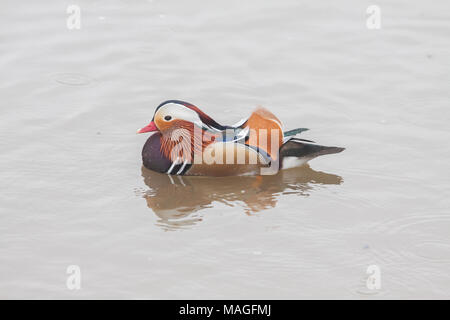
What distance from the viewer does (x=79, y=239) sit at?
7.53 metres

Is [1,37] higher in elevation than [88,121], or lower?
higher

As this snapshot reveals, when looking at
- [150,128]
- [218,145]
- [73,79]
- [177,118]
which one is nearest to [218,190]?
[218,145]

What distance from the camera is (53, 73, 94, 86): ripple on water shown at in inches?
414

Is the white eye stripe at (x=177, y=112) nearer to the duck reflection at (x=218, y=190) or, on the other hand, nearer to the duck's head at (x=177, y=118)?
the duck's head at (x=177, y=118)

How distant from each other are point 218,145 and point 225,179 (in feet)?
1.23

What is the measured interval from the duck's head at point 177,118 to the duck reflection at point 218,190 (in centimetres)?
46

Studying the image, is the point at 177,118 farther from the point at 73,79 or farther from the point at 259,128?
the point at 73,79

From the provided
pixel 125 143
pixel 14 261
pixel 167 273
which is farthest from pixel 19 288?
pixel 125 143

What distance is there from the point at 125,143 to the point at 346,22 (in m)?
4.16

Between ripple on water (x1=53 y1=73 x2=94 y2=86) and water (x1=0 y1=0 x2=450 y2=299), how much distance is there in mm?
26

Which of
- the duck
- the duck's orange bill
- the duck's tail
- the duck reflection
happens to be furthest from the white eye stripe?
the duck's tail

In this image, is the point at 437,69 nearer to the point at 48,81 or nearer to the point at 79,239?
the point at 48,81

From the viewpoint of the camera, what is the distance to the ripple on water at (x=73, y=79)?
10.5 metres

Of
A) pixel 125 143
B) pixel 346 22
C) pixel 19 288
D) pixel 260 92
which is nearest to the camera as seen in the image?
pixel 19 288
